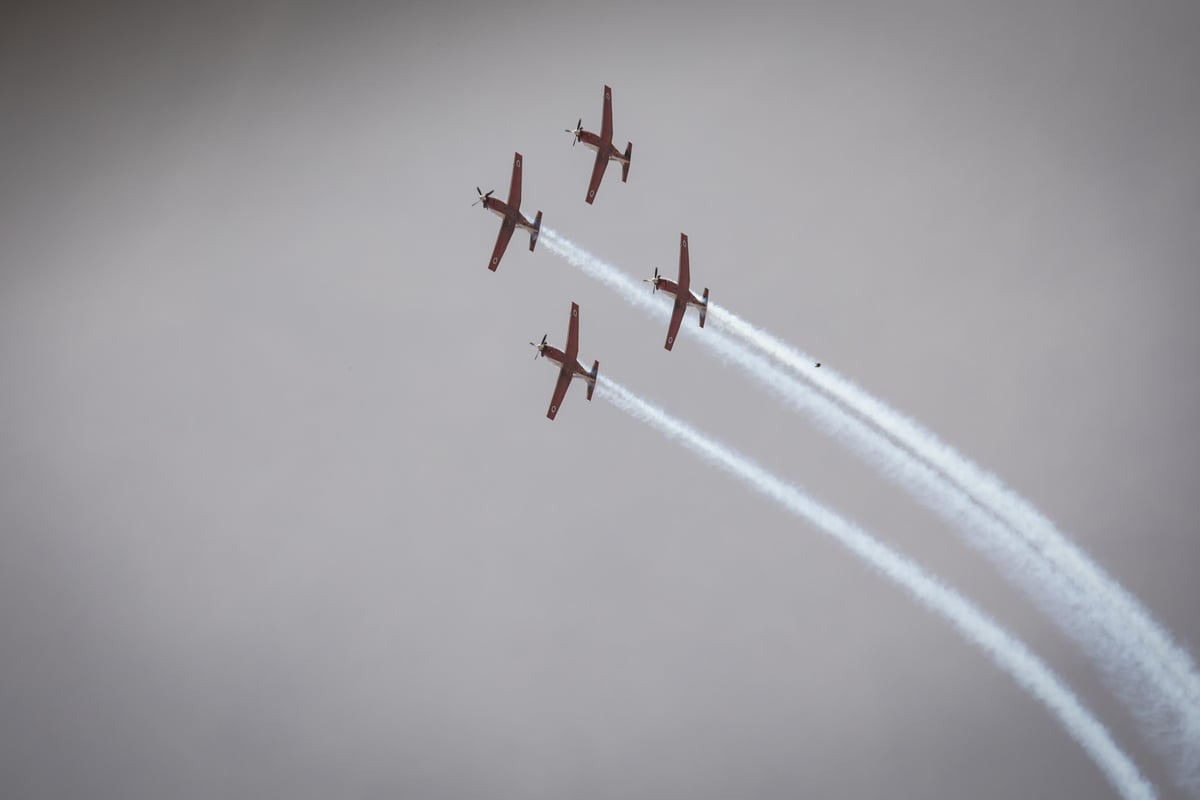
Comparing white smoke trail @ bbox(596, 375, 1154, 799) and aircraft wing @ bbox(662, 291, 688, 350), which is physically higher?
aircraft wing @ bbox(662, 291, 688, 350)

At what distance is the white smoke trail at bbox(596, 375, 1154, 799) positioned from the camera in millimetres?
29191

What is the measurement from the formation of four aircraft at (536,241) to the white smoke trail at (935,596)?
2030mm

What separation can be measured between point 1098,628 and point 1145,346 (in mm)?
11019

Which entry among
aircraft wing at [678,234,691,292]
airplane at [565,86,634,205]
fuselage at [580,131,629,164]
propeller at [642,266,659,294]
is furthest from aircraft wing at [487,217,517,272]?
aircraft wing at [678,234,691,292]

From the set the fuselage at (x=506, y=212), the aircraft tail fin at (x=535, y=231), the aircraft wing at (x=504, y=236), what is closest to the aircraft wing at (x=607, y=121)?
the aircraft tail fin at (x=535, y=231)

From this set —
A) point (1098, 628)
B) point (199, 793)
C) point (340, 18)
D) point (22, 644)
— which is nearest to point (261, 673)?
point (199, 793)

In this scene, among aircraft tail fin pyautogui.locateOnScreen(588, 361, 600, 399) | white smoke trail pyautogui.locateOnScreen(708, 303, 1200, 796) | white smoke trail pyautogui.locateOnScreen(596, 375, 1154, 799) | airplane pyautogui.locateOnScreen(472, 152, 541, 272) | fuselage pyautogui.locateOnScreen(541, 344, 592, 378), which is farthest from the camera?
aircraft tail fin pyautogui.locateOnScreen(588, 361, 600, 399)

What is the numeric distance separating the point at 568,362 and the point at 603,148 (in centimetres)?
675

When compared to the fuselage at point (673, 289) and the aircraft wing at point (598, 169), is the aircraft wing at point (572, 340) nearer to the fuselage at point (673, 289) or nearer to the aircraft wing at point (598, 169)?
the fuselage at point (673, 289)

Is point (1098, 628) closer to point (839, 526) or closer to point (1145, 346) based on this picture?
point (839, 526)

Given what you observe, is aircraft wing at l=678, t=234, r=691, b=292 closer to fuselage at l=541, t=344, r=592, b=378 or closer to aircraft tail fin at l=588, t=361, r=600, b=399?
aircraft tail fin at l=588, t=361, r=600, b=399

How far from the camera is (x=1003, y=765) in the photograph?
104 ft

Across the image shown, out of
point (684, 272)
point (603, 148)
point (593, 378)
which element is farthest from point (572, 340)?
point (603, 148)

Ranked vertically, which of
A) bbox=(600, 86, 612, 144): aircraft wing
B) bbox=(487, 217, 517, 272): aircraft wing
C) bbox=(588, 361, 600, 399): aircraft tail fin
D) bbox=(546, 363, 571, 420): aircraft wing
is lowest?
bbox=(546, 363, 571, 420): aircraft wing
